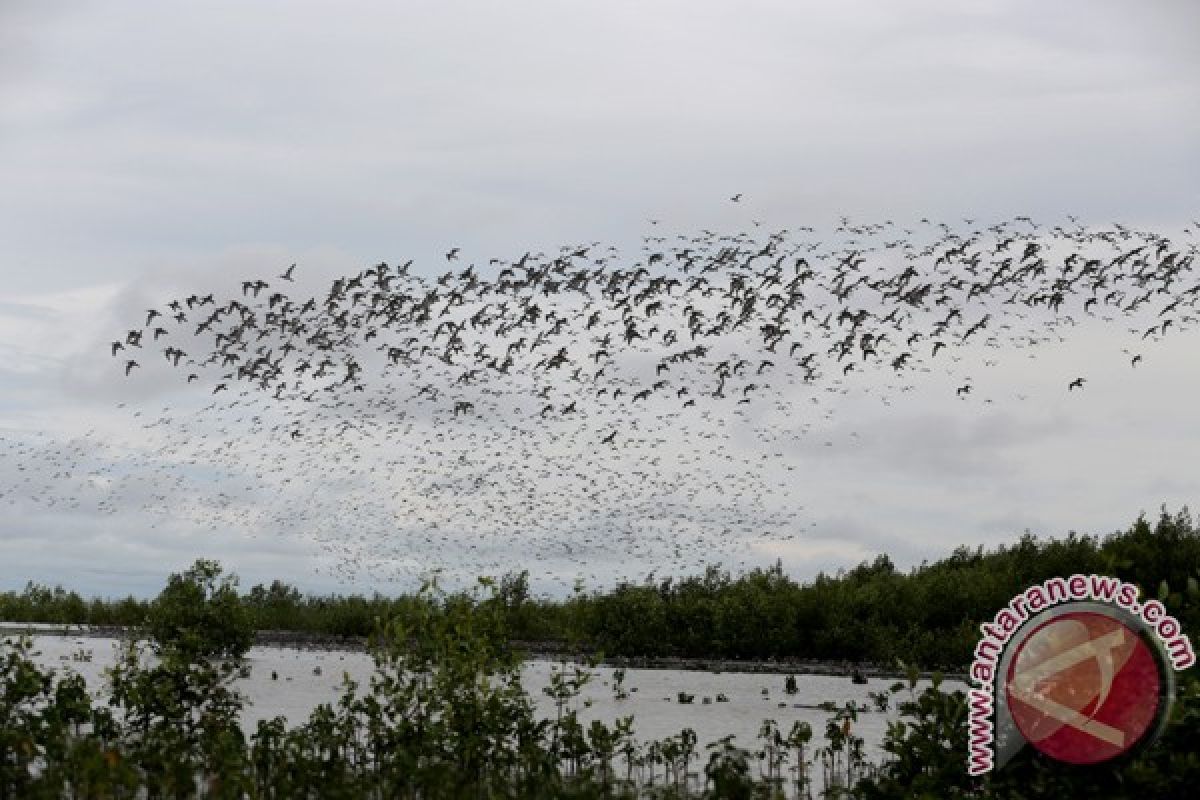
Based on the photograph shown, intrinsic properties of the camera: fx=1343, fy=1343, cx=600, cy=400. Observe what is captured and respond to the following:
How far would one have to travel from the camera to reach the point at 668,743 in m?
16.1

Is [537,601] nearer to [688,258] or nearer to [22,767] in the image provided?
[688,258]

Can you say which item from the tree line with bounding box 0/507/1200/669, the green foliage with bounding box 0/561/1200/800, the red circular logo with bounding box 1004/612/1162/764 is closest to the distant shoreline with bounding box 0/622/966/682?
the tree line with bounding box 0/507/1200/669

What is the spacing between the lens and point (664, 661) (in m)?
36.5

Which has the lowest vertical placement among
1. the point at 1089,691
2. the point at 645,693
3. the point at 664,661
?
the point at 645,693

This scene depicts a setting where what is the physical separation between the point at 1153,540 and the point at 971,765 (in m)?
25.6

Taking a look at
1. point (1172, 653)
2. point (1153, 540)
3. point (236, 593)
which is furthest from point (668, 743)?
point (1153, 540)

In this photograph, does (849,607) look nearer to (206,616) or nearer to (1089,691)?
(206,616)

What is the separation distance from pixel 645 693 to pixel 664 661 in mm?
8198

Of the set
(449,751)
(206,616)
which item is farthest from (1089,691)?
(206,616)

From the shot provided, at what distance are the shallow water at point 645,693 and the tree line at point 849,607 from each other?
1908 millimetres

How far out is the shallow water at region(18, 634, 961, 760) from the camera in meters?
22.9

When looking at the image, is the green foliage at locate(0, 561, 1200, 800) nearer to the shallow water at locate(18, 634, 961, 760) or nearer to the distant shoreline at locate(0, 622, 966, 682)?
the shallow water at locate(18, 634, 961, 760)

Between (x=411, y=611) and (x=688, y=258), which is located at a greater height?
(x=688, y=258)

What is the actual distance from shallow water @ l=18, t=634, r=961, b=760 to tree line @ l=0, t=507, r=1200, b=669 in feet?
6.26
